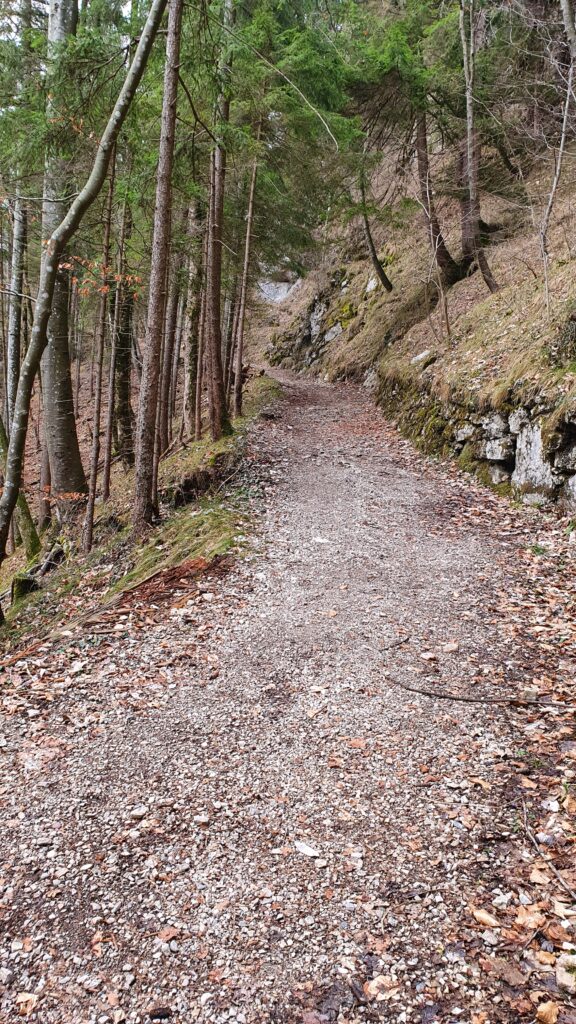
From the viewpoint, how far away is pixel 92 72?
6789 millimetres

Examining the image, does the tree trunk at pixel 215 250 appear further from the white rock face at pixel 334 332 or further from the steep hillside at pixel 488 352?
the white rock face at pixel 334 332

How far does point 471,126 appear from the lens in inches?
522

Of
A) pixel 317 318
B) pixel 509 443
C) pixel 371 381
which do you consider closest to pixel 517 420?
pixel 509 443

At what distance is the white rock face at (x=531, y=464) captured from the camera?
7695 millimetres

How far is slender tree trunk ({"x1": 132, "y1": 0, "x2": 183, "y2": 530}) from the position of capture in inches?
251

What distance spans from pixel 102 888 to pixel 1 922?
465 millimetres

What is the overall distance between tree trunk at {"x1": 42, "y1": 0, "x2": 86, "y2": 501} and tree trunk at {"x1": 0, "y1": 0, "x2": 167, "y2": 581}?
111 inches

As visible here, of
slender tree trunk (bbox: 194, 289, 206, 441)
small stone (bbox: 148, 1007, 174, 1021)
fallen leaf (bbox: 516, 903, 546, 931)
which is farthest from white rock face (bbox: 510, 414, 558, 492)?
slender tree trunk (bbox: 194, 289, 206, 441)

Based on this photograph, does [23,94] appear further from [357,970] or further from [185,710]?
[357,970]

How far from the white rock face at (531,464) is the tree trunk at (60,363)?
7722 mm

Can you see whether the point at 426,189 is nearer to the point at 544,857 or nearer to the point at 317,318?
the point at 317,318

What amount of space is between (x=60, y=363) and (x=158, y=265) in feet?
13.6

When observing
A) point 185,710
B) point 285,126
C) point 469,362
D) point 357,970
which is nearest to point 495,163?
point 285,126

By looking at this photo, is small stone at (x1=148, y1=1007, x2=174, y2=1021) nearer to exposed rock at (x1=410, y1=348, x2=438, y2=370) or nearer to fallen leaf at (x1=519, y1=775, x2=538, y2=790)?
fallen leaf at (x1=519, y1=775, x2=538, y2=790)
